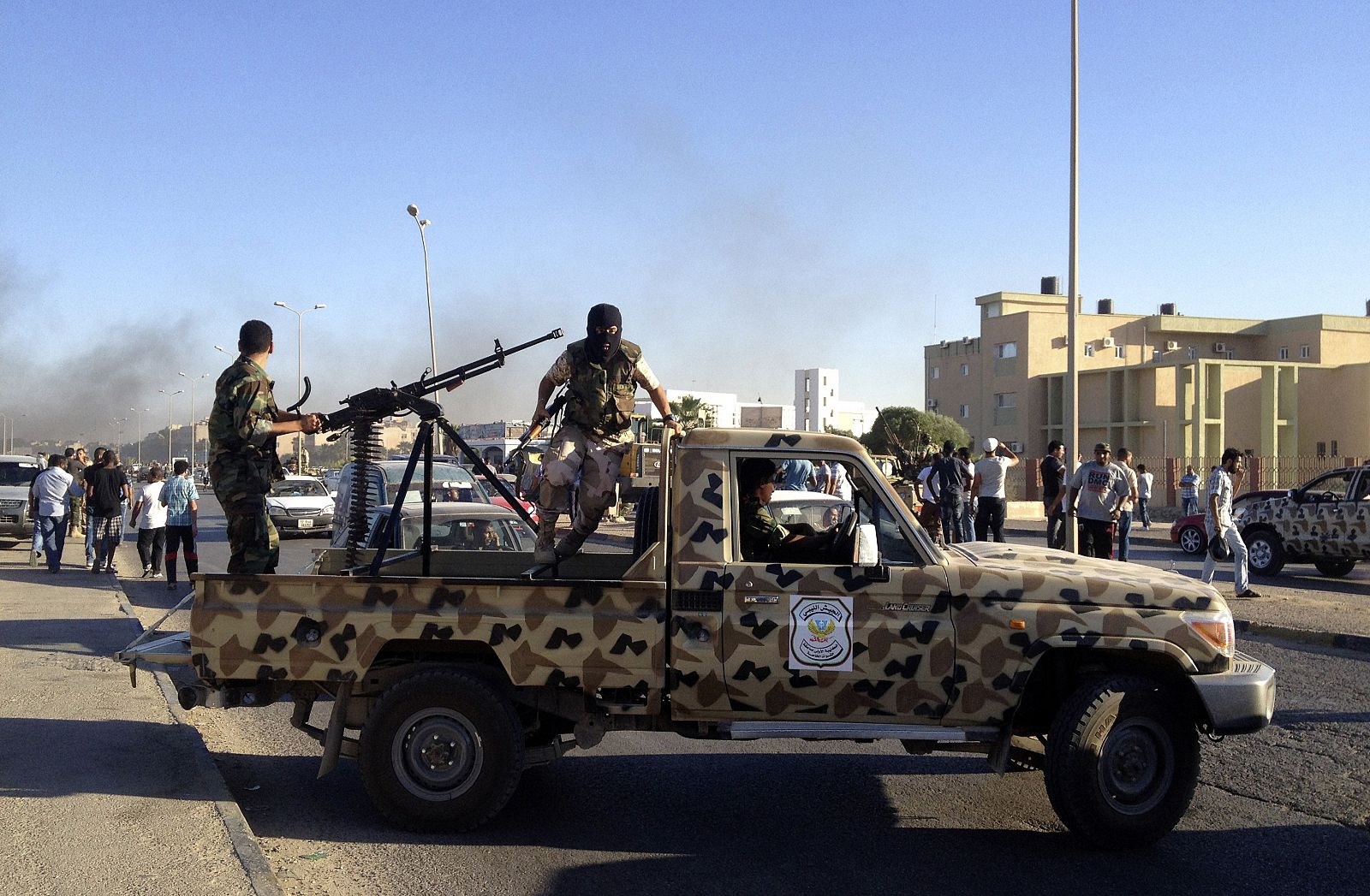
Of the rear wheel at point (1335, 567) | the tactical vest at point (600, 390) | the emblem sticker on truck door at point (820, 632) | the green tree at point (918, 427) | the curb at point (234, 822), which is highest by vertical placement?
the green tree at point (918, 427)

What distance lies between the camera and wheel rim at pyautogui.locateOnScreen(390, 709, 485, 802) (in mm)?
5328

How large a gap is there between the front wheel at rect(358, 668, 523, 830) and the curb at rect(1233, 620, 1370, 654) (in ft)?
24.8

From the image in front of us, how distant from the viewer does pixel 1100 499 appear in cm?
1355

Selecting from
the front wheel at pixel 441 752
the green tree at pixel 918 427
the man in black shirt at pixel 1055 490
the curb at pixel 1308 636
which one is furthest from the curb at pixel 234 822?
the green tree at pixel 918 427

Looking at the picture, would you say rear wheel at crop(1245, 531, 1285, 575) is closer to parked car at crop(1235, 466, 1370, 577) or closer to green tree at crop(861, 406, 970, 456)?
parked car at crop(1235, 466, 1370, 577)

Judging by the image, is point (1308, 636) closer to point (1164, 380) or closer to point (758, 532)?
point (758, 532)

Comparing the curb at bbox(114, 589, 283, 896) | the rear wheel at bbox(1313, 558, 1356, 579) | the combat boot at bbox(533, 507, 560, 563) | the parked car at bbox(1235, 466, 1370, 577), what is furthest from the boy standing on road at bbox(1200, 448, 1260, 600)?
the curb at bbox(114, 589, 283, 896)

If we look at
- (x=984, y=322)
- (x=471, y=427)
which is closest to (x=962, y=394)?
(x=984, y=322)

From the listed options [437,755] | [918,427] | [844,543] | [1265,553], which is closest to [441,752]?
[437,755]

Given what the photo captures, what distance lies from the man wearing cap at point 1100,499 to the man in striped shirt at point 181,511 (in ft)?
36.5

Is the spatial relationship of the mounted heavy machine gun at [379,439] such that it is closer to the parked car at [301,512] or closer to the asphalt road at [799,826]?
the asphalt road at [799,826]

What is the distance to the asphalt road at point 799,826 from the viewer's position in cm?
480

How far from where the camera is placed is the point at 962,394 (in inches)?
2486

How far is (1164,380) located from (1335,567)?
34.0m
